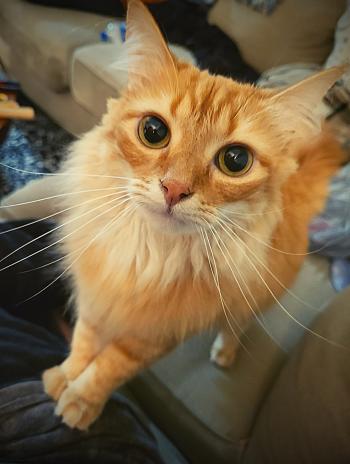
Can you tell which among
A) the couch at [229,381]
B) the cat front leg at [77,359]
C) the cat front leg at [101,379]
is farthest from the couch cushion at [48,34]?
the cat front leg at [101,379]

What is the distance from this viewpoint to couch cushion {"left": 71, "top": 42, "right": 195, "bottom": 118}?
1.77 meters

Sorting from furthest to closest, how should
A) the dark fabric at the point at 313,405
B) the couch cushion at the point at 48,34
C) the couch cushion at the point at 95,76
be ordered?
1. the couch cushion at the point at 48,34
2. the couch cushion at the point at 95,76
3. the dark fabric at the point at 313,405

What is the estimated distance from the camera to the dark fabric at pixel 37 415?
2.52 ft

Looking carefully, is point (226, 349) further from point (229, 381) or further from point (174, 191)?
point (174, 191)

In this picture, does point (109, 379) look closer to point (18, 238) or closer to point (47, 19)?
point (18, 238)

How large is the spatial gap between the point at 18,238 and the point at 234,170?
0.71 metres

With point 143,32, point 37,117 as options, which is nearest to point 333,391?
point 143,32

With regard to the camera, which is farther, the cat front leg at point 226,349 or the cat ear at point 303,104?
the cat front leg at point 226,349

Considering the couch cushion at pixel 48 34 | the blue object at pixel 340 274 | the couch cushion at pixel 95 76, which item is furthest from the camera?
the couch cushion at pixel 48 34

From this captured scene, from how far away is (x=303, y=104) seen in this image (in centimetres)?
71

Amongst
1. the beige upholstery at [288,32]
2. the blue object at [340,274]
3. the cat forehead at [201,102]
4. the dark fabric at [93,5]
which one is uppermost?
the beige upholstery at [288,32]

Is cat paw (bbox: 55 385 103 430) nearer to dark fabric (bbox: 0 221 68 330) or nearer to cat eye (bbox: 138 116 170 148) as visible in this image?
dark fabric (bbox: 0 221 68 330)

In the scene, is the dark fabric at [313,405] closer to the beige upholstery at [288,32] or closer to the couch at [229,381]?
the couch at [229,381]

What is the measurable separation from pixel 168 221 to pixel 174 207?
0.04 m
